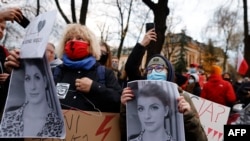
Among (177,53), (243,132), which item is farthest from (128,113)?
(177,53)

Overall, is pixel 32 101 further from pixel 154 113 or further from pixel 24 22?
pixel 154 113

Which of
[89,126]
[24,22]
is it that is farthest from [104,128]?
[24,22]

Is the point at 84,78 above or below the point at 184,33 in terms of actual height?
below

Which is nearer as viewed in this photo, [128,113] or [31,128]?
[31,128]

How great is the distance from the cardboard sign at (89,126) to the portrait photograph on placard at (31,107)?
376mm

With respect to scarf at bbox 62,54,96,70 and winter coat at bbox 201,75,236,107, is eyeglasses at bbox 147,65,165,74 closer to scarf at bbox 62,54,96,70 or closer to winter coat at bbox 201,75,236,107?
scarf at bbox 62,54,96,70

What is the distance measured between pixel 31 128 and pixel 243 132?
5.06 feet

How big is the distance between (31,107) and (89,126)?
51 cm

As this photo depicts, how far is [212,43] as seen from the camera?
57.1 metres

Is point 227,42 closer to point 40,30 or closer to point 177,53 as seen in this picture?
point 177,53

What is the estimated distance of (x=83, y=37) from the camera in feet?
10.2

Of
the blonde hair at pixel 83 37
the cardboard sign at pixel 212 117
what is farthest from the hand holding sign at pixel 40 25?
the cardboard sign at pixel 212 117

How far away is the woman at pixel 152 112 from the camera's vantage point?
2.58 metres

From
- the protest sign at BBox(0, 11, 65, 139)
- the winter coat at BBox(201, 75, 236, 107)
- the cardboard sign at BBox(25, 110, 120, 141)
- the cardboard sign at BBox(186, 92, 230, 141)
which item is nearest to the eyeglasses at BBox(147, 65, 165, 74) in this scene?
the cardboard sign at BBox(25, 110, 120, 141)
